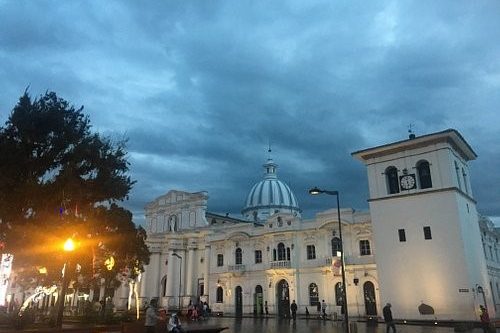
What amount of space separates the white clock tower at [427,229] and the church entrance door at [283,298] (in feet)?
57.0

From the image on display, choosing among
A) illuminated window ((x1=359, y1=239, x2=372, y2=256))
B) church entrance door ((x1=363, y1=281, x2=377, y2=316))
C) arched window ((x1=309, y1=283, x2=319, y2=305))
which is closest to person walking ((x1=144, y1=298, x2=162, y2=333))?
church entrance door ((x1=363, y1=281, x2=377, y2=316))

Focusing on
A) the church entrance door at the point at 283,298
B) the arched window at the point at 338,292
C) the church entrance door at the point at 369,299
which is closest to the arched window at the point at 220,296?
the church entrance door at the point at 283,298

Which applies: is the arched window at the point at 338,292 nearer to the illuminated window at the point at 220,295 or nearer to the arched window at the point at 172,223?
the illuminated window at the point at 220,295

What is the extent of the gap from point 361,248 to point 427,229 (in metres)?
13.5

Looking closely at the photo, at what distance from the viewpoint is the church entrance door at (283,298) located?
48.0 m

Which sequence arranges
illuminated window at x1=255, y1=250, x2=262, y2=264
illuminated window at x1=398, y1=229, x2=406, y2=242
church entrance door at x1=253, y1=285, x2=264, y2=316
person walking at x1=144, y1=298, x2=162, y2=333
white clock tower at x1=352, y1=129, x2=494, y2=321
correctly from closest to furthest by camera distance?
person walking at x1=144, y1=298, x2=162, y2=333 → white clock tower at x1=352, y1=129, x2=494, y2=321 → illuminated window at x1=398, y1=229, x2=406, y2=242 → church entrance door at x1=253, y1=285, x2=264, y2=316 → illuminated window at x1=255, y1=250, x2=262, y2=264

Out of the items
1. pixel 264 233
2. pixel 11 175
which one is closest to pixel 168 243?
pixel 264 233

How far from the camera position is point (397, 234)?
3291cm

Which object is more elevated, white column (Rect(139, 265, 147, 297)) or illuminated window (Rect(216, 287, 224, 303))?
white column (Rect(139, 265, 147, 297))

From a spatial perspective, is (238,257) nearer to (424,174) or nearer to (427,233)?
(427,233)

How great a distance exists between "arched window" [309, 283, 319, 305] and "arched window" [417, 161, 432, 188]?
18.7m

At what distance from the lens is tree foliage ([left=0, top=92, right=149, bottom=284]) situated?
22.7 meters

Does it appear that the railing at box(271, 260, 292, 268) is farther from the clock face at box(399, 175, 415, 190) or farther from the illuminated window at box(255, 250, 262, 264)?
the clock face at box(399, 175, 415, 190)

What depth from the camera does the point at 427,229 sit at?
104ft
